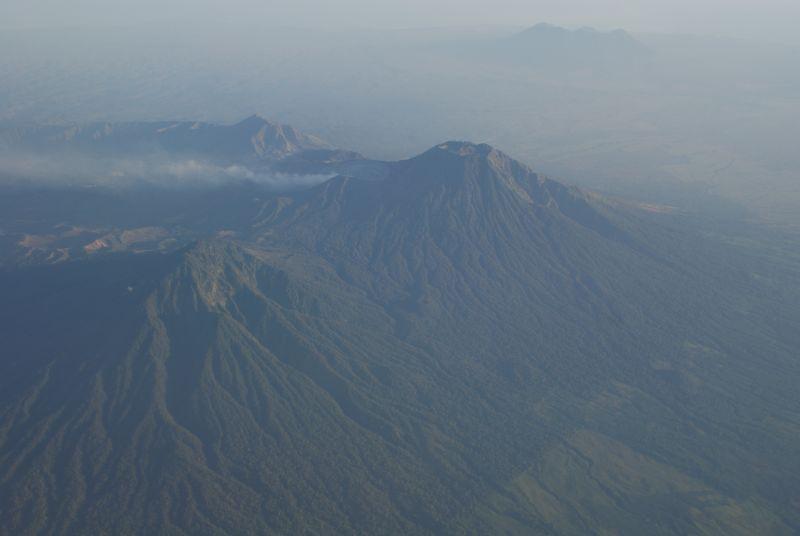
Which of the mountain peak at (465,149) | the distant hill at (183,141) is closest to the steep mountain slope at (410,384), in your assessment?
the mountain peak at (465,149)

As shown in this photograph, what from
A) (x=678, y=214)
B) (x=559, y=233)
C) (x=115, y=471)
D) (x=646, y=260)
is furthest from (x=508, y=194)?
(x=115, y=471)

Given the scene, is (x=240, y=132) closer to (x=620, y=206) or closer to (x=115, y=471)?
(x=620, y=206)

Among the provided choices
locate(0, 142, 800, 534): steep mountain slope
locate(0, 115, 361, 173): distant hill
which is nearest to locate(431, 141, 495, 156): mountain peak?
locate(0, 142, 800, 534): steep mountain slope

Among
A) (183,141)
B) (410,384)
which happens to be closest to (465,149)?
(410,384)

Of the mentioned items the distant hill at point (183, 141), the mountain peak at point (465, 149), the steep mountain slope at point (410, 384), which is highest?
the mountain peak at point (465, 149)

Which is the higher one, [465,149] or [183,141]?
[465,149]

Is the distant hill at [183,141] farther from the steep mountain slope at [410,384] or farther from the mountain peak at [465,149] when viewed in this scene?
the steep mountain slope at [410,384]

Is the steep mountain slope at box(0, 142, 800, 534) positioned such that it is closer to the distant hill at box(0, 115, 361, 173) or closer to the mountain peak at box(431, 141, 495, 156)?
the mountain peak at box(431, 141, 495, 156)

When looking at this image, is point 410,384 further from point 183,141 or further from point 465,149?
point 183,141
